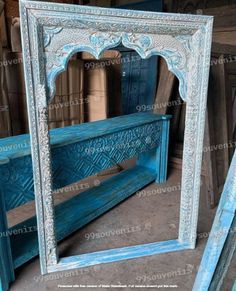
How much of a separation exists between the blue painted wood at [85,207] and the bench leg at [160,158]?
0.07 metres

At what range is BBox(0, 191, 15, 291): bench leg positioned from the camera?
139 cm

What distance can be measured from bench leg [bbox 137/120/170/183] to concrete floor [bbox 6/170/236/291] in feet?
0.65

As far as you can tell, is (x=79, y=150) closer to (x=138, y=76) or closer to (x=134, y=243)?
(x=134, y=243)

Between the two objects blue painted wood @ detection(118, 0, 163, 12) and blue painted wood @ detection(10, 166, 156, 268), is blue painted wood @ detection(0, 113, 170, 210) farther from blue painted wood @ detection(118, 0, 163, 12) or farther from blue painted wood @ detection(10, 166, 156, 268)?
blue painted wood @ detection(118, 0, 163, 12)

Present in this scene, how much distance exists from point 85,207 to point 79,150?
0.56 m

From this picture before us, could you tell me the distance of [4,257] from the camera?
4.71ft

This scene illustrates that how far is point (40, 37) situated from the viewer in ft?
4.08

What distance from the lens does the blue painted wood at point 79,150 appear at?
1472mm

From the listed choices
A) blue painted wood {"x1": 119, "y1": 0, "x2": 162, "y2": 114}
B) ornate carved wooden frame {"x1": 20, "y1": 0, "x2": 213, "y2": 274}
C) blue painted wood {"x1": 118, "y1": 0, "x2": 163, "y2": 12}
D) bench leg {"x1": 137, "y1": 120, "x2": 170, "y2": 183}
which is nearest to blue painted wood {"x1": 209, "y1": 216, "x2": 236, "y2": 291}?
ornate carved wooden frame {"x1": 20, "y1": 0, "x2": 213, "y2": 274}

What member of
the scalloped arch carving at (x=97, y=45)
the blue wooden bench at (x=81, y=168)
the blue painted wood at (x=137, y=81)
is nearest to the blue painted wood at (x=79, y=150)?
the blue wooden bench at (x=81, y=168)

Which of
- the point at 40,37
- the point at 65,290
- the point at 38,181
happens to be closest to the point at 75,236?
the point at 65,290

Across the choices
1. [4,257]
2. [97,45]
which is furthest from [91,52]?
[4,257]

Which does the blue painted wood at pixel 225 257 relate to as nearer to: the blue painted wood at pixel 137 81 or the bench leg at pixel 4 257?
the bench leg at pixel 4 257

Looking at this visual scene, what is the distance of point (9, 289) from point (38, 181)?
2.24ft
